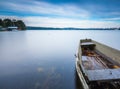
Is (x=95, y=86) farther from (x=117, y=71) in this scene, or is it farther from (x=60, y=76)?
(x=60, y=76)

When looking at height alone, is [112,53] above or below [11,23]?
below

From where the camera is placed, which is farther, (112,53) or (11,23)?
(11,23)

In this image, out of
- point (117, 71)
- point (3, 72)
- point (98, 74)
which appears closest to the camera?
point (98, 74)

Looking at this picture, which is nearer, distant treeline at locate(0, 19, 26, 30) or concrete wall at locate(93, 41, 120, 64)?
concrete wall at locate(93, 41, 120, 64)

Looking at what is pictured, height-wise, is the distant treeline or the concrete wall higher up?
the distant treeline

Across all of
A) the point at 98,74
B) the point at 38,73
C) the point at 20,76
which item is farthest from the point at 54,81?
the point at 98,74

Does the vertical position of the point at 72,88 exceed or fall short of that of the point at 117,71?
it falls short

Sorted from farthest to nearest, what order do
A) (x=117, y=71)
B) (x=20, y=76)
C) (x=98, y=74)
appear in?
(x=20, y=76) < (x=117, y=71) < (x=98, y=74)

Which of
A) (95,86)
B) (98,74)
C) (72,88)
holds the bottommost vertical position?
(72,88)

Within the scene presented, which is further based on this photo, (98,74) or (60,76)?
(60,76)

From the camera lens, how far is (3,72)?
8.41 metres

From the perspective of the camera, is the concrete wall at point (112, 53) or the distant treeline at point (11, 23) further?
the distant treeline at point (11, 23)

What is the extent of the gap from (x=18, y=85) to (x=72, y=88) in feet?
11.6

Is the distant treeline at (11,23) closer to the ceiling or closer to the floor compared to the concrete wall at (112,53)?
closer to the ceiling
